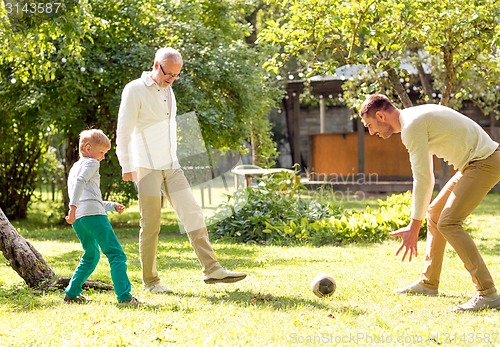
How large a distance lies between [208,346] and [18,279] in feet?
11.8

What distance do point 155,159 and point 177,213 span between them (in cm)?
49

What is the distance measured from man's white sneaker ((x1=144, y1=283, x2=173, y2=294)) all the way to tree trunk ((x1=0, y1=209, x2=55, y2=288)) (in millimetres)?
957

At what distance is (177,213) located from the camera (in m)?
6.60

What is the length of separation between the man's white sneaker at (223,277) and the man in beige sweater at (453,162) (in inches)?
57.7

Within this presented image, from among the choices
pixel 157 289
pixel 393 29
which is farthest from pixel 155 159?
pixel 393 29

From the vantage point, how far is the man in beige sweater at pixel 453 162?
18.7 feet

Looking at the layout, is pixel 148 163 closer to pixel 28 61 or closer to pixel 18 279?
pixel 18 279

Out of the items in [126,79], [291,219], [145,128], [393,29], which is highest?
[393,29]

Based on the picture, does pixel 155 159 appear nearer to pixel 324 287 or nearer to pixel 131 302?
pixel 131 302

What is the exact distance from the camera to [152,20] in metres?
14.4

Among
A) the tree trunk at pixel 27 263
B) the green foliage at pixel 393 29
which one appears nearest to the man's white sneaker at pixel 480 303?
the tree trunk at pixel 27 263

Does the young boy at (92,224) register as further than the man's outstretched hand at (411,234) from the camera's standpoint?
Yes

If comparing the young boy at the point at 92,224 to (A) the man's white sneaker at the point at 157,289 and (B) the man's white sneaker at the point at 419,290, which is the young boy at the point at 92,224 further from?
(B) the man's white sneaker at the point at 419,290

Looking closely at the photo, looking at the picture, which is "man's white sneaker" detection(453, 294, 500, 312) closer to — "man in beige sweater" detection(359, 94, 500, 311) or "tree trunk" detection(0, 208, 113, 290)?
"man in beige sweater" detection(359, 94, 500, 311)
